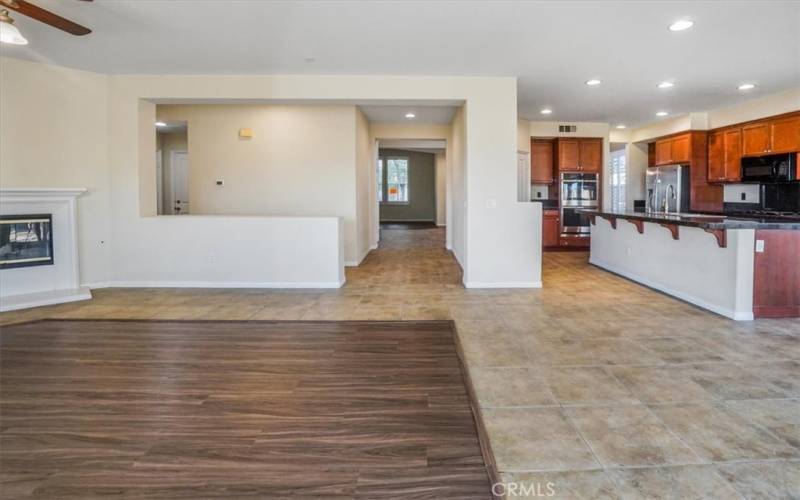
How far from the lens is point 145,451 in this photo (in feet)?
6.84

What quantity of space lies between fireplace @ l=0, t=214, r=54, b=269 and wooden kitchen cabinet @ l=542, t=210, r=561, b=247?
25.9 feet

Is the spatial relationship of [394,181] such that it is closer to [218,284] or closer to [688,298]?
[218,284]

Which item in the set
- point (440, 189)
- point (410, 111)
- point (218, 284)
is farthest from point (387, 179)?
point (218, 284)

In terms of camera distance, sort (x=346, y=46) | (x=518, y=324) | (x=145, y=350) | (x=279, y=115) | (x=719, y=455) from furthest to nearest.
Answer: (x=279, y=115), (x=346, y=46), (x=518, y=324), (x=145, y=350), (x=719, y=455)

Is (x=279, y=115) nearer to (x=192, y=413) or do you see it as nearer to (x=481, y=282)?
(x=481, y=282)

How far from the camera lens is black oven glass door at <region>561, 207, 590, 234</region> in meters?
9.15

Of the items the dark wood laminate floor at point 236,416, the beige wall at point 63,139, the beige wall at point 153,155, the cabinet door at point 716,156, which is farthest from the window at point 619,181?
the beige wall at point 63,139

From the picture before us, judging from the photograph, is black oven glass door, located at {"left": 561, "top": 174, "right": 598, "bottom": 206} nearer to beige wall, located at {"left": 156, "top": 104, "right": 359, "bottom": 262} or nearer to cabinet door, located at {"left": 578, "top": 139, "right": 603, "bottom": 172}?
cabinet door, located at {"left": 578, "top": 139, "right": 603, "bottom": 172}

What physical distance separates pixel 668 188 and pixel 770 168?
1.81 metres

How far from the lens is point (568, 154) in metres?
9.01

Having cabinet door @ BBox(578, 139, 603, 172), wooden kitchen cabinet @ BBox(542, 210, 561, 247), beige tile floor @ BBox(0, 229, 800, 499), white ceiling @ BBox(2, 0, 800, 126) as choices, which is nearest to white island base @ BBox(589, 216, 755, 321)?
beige tile floor @ BBox(0, 229, 800, 499)

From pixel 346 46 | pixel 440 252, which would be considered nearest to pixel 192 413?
pixel 346 46

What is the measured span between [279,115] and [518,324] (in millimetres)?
4980

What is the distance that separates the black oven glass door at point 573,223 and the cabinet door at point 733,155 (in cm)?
245
